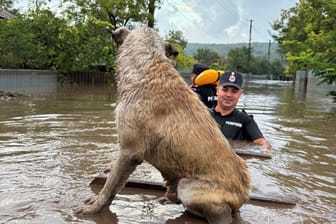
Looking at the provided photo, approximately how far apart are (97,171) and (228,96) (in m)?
2.08

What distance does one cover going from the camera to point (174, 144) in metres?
3.90

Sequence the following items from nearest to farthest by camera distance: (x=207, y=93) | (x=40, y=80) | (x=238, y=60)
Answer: (x=207, y=93) < (x=40, y=80) < (x=238, y=60)

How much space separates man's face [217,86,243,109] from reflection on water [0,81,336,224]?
3.54 ft

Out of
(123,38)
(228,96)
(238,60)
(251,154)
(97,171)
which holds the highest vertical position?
(238,60)

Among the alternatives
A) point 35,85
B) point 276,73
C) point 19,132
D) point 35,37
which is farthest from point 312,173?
point 276,73

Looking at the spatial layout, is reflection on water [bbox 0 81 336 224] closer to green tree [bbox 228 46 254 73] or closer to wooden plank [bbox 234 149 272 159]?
wooden plank [bbox 234 149 272 159]

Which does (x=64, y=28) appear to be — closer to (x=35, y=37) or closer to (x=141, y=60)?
(x=35, y=37)

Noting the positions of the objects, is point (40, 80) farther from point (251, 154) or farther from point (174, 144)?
point (174, 144)

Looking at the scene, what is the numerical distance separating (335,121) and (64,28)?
21150mm

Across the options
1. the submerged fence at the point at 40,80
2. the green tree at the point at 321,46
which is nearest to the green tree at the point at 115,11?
the submerged fence at the point at 40,80

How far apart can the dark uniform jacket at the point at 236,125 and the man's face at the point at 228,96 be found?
178 mm

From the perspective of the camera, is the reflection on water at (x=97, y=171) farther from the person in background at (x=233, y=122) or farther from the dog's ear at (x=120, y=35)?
the dog's ear at (x=120, y=35)

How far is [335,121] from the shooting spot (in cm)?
1369

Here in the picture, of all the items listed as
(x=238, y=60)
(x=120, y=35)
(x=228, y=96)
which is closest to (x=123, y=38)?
(x=120, y=35)
